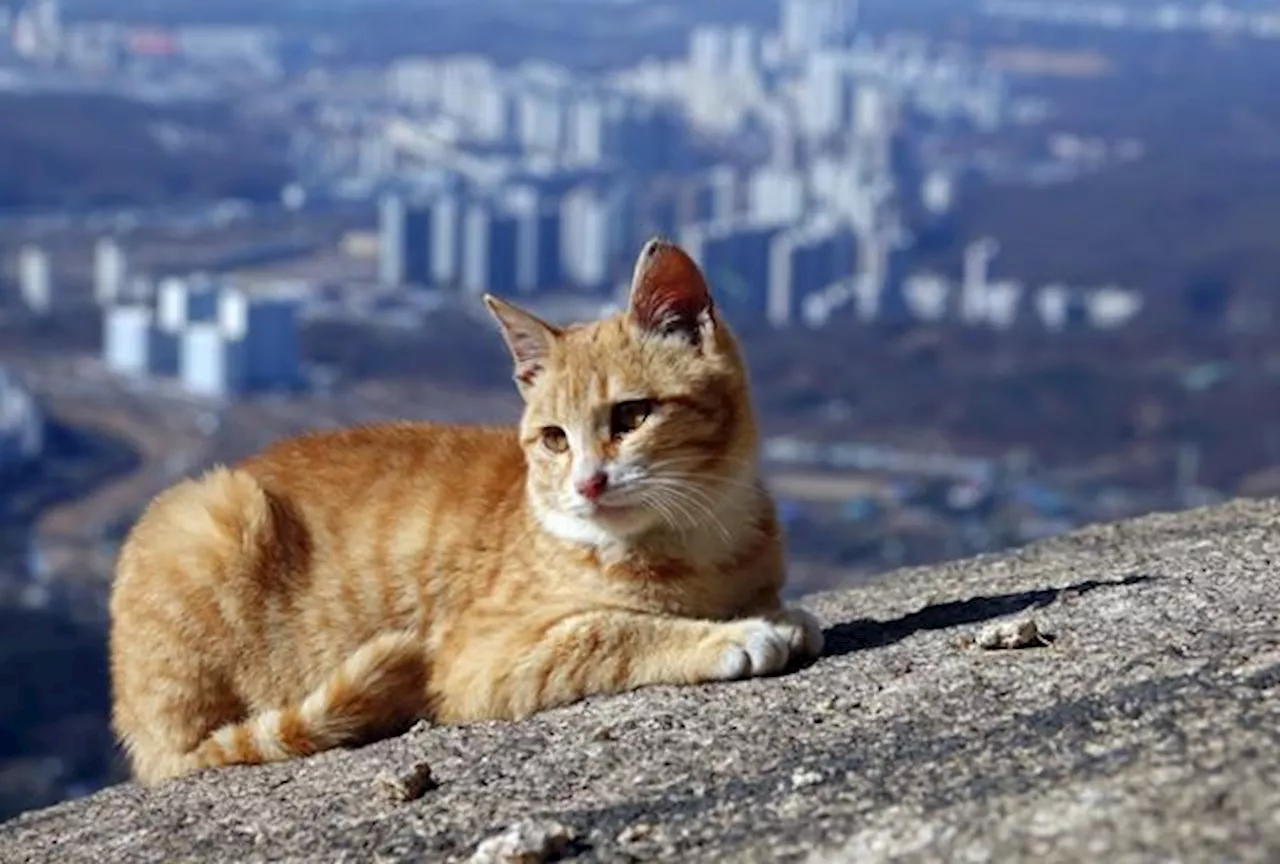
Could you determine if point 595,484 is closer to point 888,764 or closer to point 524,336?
point 524,336

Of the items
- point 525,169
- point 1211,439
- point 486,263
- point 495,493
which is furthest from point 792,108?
point 495,493

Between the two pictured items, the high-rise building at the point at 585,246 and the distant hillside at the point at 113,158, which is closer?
the high-rise building at the point at 585,246

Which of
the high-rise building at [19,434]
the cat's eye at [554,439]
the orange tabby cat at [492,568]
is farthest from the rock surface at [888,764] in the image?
the high-rise building at [19,434]

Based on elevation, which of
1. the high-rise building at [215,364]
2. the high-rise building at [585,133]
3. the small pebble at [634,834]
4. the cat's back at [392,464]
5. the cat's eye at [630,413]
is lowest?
the high-rise building at [215,364]

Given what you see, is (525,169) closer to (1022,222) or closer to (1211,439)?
(1022,222)

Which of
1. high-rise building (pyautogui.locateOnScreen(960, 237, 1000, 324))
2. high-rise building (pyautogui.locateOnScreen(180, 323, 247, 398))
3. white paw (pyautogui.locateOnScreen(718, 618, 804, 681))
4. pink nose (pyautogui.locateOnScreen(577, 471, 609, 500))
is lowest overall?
high-rise building (pyautogui.locateOnScreen(960, 237, 1000, 324))

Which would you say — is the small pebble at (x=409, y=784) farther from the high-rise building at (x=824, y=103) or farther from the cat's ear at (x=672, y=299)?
the high-rise building at (x=824, y=103)

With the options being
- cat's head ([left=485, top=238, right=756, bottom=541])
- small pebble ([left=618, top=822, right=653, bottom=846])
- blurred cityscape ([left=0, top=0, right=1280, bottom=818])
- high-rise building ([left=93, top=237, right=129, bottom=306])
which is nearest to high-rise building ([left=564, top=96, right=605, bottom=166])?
blurred cityscape ([left=0, top=0, right=1280, bottom=818])

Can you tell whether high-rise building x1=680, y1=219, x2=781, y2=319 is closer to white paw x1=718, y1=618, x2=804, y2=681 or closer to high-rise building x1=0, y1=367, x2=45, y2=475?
high-rise building x1=0, y1=367, x2=45, y2=475
